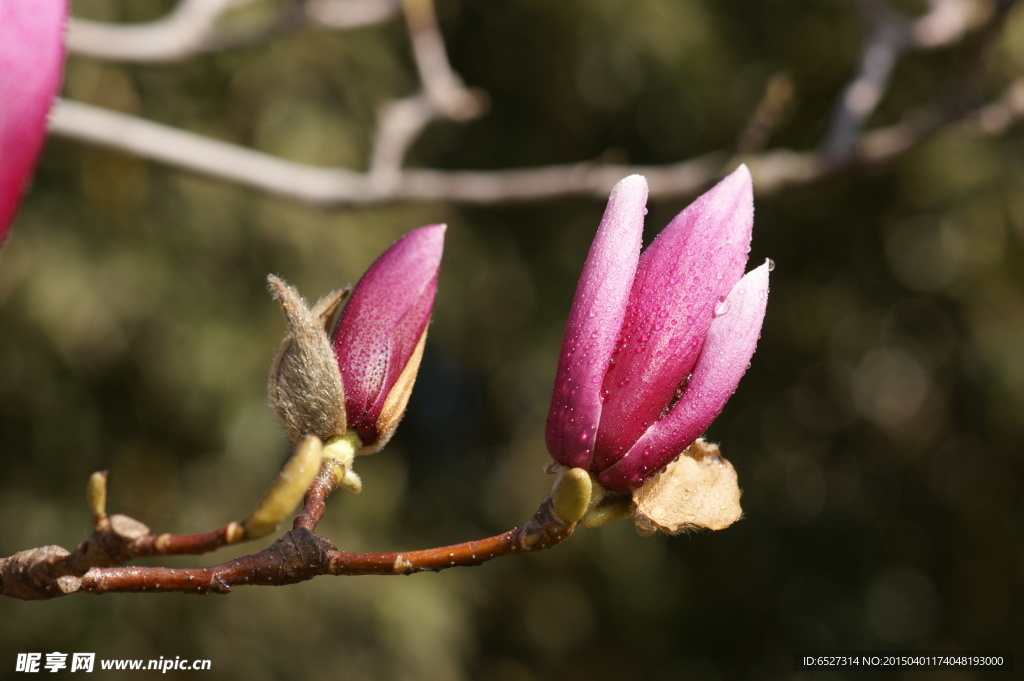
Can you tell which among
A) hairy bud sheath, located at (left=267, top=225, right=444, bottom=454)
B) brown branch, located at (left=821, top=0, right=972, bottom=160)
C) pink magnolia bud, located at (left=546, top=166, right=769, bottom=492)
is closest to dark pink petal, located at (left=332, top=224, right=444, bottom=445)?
hairy bud sheath, located at (left=267, top=225, right=444, bottom=454)

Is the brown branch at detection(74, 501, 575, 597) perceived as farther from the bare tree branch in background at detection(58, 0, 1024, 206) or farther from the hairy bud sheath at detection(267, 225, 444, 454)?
the bare tree branch in background at detection(58, 0, 1024, 206)

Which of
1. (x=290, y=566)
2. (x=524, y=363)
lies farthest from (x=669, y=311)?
(x=524, y=363)

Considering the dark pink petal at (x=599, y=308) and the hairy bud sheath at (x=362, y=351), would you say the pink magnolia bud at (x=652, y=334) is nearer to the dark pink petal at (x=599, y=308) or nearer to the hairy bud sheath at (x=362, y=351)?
the dark pink petal at (x=599, y=308)

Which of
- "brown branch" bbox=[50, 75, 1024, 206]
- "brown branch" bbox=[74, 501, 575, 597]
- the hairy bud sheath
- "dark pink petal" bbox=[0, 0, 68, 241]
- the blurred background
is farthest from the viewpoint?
the blurred background

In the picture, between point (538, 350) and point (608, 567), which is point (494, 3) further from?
point (608, 567)

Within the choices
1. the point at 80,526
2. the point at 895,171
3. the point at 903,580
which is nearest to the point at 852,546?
the point at 903,580

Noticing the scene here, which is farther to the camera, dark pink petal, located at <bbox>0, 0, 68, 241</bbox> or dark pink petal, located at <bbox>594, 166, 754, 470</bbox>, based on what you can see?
dark pink petal, located at <bbox>594, 166, 754, 470</bbox>

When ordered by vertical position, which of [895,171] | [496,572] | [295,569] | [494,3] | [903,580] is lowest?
[903,580]
